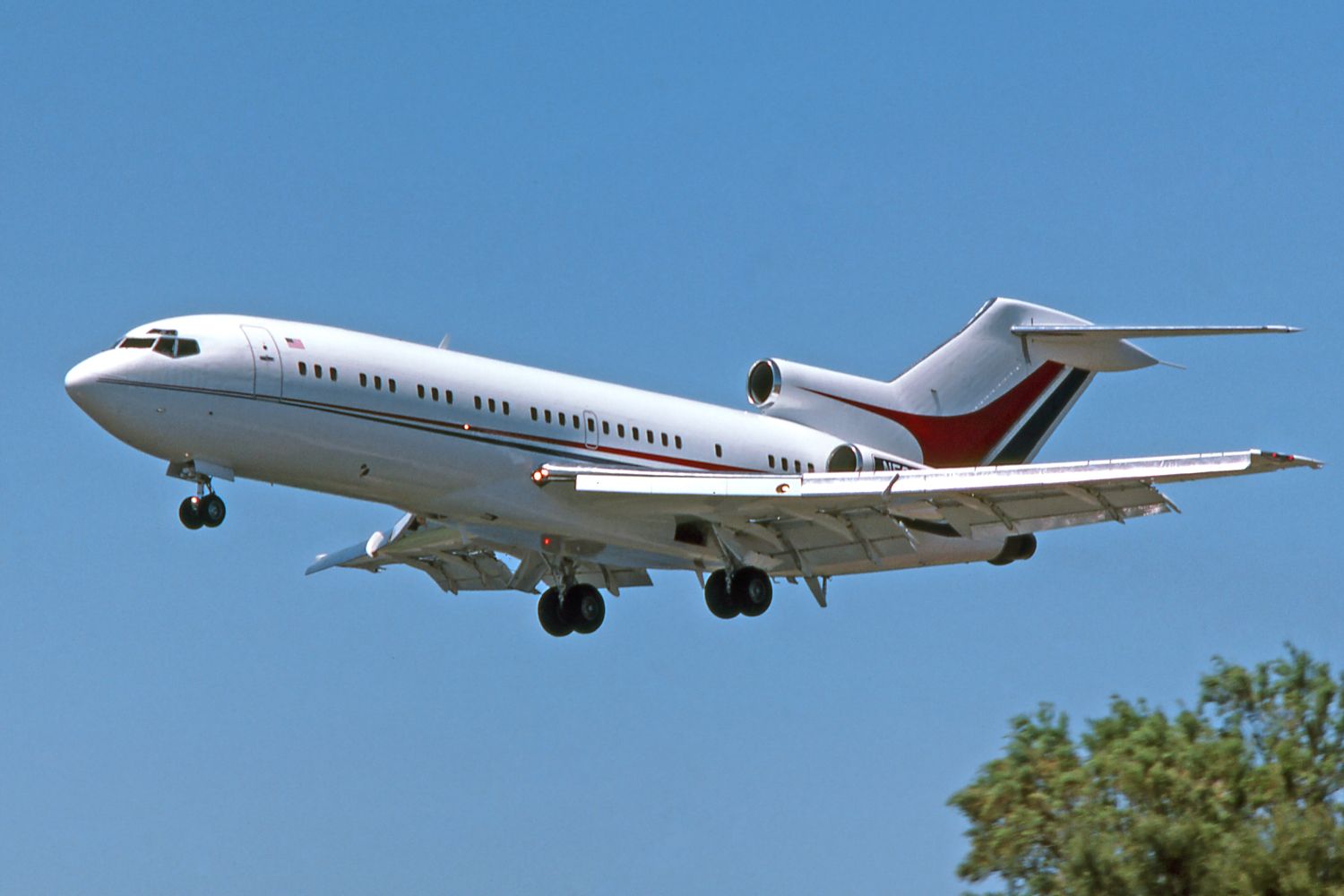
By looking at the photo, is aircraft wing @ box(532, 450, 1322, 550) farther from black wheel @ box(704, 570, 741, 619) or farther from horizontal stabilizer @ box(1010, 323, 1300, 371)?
horizontal stabilizer @ box(1010, 323, 1300, 371)

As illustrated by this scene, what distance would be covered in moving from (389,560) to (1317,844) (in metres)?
14.5

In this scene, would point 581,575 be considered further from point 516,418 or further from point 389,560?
point 516,418

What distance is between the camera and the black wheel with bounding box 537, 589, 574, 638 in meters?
30.6

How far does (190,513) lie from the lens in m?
25.2

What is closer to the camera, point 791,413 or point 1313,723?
point 1313,723

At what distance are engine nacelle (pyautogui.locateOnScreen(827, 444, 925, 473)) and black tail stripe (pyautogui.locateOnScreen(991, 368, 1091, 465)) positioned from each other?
11.6 feet

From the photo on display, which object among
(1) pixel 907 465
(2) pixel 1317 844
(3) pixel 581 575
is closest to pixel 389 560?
(3) pixel 581 575

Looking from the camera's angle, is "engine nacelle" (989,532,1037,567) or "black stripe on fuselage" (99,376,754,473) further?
"engine nacelle" (989,532,1037,567)

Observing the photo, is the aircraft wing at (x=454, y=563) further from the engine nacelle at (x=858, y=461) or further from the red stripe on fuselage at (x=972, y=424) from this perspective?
the red stripe on fuselage at (x=972, y=424)

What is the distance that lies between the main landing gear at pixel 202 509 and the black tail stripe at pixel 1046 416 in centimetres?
1376

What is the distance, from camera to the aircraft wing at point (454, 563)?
3002 centimetres

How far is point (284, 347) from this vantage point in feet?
83.6

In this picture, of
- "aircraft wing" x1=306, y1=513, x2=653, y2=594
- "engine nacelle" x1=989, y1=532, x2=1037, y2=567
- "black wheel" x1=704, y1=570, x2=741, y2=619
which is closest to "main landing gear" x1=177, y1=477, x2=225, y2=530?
"aircraft wing" x1=306, y1=513, x2=653, y2=594

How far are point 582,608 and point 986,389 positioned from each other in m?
7.86
